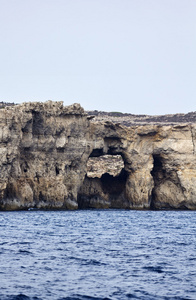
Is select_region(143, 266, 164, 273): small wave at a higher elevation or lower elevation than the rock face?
lower

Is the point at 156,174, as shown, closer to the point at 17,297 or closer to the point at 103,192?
the point at 103,192

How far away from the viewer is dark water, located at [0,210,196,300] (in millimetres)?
24330

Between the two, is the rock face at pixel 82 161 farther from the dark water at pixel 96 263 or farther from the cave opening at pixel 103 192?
the dark water at pixel 96 263

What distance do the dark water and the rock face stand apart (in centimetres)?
1883

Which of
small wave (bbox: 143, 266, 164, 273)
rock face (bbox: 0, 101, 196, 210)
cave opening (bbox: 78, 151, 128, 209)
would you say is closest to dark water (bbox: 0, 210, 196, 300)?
small wave (bbox: 143, 266, 164, 273)

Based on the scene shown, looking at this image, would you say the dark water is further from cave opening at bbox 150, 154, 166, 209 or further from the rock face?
cave opening at bbox 150, 154, 166, 209

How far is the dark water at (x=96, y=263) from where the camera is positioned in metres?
24.3

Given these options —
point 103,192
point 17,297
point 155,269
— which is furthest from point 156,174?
point 17,297

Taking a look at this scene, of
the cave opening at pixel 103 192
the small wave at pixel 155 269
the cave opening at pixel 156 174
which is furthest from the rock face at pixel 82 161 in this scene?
the small wave at pixel 155 269

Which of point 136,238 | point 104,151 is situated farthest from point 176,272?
point 104,151

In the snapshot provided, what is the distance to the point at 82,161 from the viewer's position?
76375mm

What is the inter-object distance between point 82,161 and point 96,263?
46.2m

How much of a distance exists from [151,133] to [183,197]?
953 centimetres

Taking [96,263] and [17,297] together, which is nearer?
[17,297]
